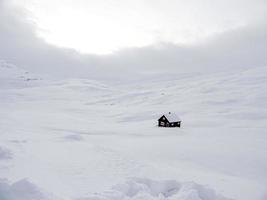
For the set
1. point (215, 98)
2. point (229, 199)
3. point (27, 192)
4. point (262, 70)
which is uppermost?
point (262, 70)

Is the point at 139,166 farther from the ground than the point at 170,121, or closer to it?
closer to it

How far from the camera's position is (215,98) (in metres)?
80.6

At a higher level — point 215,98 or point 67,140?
point 215,98

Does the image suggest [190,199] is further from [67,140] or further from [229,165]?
[67,140]

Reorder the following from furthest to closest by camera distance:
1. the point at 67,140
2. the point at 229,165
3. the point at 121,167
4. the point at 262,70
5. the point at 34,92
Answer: the point at 34,92 → the point at 262,70 → the point at 67,140 → the point at 229,165 → the point at 121,167

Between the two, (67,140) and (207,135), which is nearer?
Result: (67,140)

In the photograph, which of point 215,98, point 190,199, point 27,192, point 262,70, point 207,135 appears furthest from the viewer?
point 262,70

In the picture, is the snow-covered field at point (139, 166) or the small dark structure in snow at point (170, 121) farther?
the small dark structure in snow at point (170, 121)

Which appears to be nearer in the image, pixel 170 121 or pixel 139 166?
pixel 139 166

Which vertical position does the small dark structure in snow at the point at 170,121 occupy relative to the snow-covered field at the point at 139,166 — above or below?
above

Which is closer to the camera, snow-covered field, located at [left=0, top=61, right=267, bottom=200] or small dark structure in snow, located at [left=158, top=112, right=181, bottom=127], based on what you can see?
snow-covered field, located at [left=0, top=61, right=267, bottom=200]

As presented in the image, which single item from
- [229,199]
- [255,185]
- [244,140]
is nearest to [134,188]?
[229,199]

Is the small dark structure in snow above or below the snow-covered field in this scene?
above

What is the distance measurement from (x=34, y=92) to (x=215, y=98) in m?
91.5
